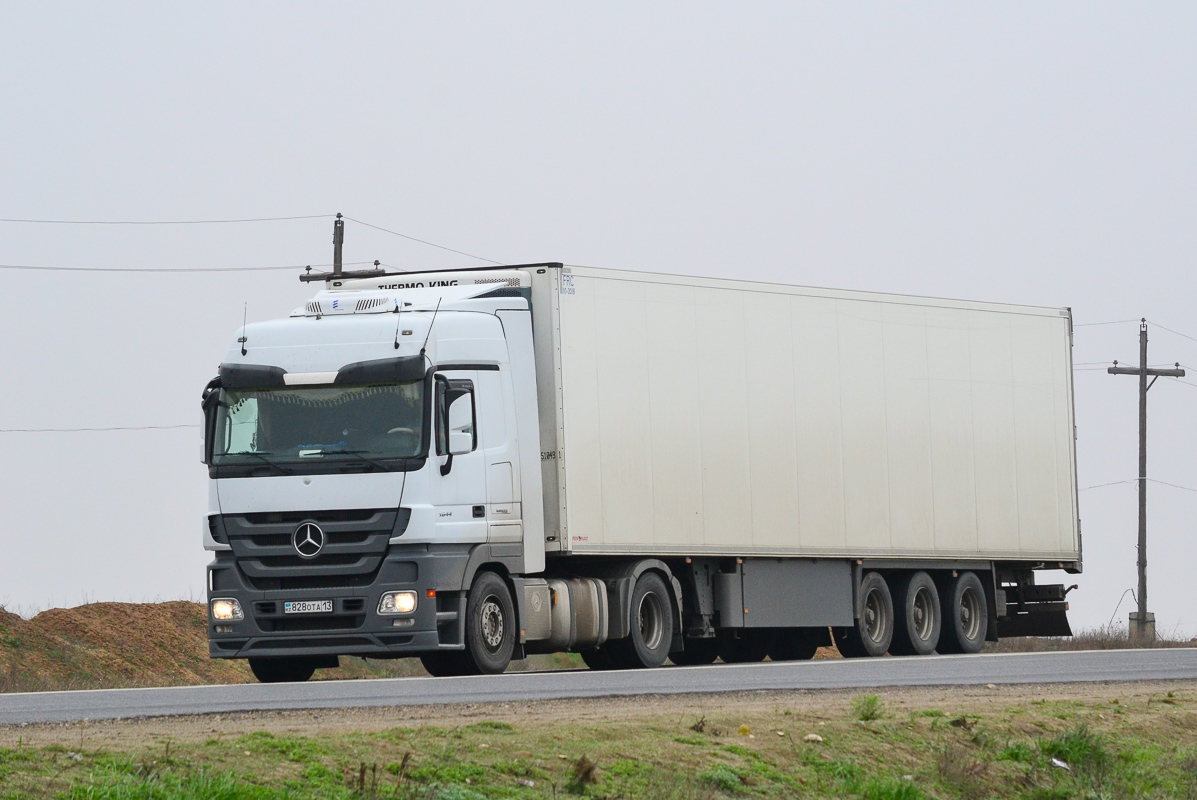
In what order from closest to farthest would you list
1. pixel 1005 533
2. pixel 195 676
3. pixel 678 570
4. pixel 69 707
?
pixel 69 707
pixel 678 570
pixel 1005 533
pixel 195 676

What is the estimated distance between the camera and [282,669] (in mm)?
19500

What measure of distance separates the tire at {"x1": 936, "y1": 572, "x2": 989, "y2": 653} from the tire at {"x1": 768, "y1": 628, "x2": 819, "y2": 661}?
183cm

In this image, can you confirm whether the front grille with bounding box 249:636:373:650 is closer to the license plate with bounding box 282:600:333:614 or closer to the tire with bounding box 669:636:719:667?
the license plate with bounding box 282:600:333:614

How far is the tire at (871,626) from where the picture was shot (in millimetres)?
24156

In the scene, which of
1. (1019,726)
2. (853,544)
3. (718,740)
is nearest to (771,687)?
(1019,726)

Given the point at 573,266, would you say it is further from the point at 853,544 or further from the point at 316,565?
the point at 853,544

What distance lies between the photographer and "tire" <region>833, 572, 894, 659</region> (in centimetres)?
2416

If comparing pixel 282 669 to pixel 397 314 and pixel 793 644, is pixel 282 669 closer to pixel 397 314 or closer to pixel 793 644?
pixel 397 314

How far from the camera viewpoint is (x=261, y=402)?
1831 centimetres

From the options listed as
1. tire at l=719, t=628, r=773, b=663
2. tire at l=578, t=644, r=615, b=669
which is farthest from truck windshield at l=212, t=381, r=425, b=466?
tire at l=719, t=628, r=773, b=663

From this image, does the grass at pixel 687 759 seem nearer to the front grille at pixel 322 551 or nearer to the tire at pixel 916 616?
the front grille at pixel 322 551

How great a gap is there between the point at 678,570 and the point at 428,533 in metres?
4.95

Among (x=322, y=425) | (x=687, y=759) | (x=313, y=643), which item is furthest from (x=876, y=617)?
(x=687, y=759)

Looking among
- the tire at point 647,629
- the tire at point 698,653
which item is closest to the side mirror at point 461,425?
the tire at point 647,629
